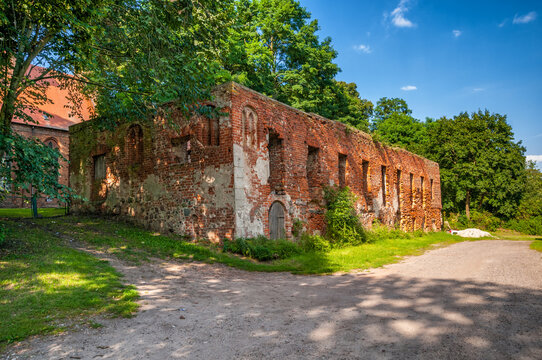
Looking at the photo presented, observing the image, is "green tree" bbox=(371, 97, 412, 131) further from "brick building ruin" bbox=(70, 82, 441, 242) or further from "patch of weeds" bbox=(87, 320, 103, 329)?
"patch of weeds" bbox=(87, 320, 103, 329)

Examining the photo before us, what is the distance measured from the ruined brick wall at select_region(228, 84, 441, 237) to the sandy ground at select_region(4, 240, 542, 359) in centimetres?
434

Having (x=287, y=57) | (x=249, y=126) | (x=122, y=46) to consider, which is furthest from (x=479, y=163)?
(x=122, y=46)

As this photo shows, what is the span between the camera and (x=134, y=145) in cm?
1355

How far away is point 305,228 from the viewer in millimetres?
12594

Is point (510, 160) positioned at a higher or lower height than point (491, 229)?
higher

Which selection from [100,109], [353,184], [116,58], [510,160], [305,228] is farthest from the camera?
[510,160]

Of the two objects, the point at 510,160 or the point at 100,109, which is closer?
the point at 100,109

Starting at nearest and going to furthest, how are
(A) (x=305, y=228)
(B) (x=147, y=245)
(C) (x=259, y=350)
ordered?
(C) (x=259, y=350), (B) (x=147, y=245), (A) (x=305, y=228)

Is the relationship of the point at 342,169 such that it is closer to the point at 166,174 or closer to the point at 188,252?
the point at 166,174

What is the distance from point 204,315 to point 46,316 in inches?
82.2

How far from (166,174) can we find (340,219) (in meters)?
6.64

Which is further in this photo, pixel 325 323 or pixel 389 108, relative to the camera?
pixel 389 108

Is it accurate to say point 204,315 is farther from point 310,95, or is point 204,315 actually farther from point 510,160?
point 510,160

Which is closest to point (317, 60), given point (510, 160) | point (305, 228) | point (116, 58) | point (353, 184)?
point (353, 184)
